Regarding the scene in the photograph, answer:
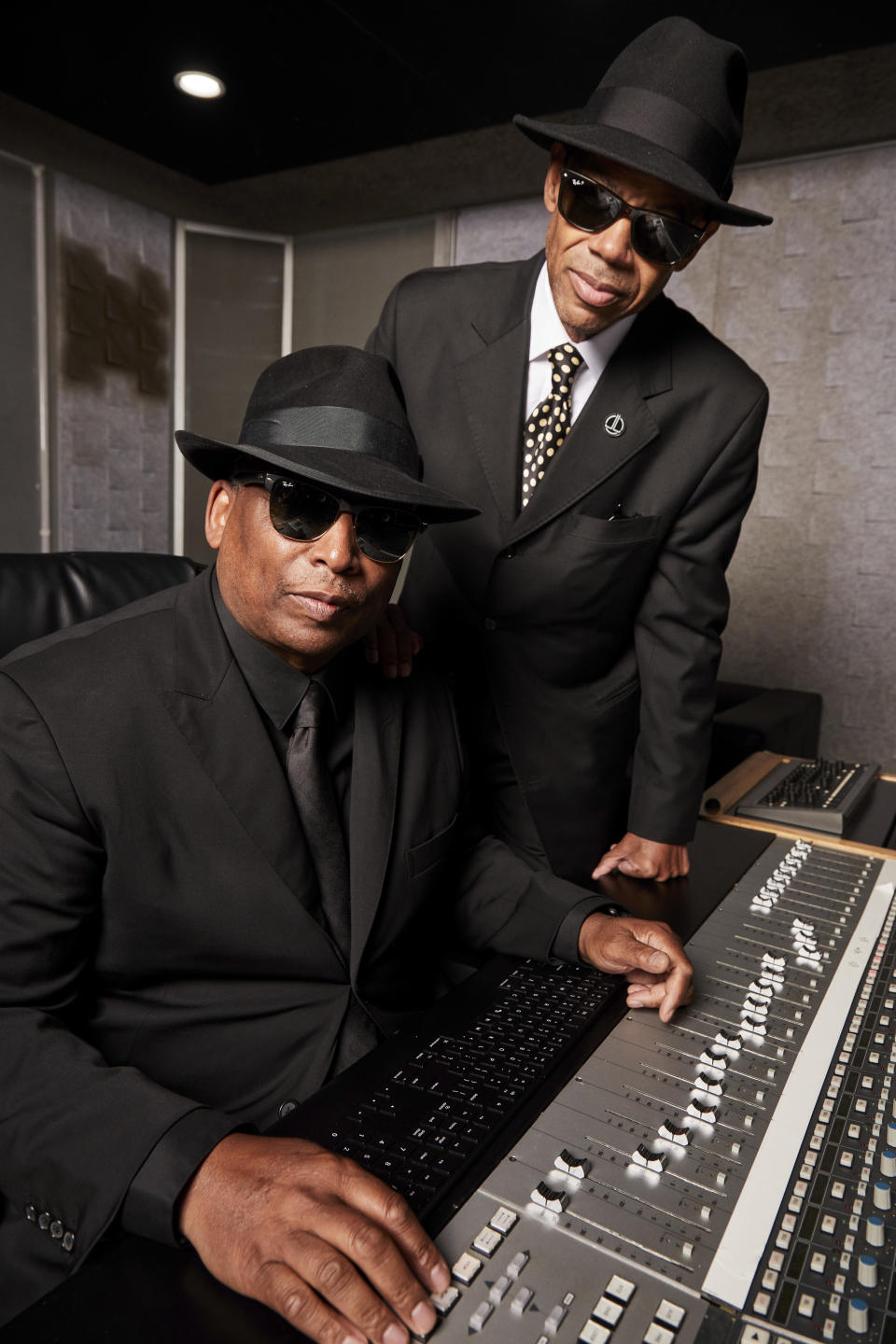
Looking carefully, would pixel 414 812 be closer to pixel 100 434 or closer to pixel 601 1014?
pixel 601 1014

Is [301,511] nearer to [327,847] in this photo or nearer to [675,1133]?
[327,847]

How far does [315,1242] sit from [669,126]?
4.29 ft

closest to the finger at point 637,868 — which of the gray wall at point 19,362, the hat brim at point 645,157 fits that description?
the hat brim at point 645,157

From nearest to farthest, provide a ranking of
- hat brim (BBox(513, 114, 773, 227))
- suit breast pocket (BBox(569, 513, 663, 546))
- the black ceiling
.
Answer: hat brim (BBox(513, 114, 773, 227)) < suit breast pocket (BBox(569, 513, 663, 546)) < the black ceiling

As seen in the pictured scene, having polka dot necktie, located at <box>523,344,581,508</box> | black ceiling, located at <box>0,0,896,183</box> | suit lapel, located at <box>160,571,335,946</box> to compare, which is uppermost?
black ceiling, located at <box>0,0,896,183</box>

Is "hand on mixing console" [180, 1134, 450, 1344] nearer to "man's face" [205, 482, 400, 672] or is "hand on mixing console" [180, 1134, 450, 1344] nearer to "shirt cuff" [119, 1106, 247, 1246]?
"shirt cuff" [119, 1106, 247, 1246]

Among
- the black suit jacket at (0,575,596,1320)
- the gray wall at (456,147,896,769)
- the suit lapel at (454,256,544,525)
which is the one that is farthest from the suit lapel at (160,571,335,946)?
A: the gray wall at (456,147,896,769)

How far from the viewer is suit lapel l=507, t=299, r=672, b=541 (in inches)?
60.5

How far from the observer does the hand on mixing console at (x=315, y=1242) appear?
1.93ft

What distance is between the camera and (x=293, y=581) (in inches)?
41.1

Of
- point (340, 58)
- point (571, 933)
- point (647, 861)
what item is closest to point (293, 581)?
point (571, 933)

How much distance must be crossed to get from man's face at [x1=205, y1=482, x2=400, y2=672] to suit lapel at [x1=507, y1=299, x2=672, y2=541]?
0.51 metres

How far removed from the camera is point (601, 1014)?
1.00 metres

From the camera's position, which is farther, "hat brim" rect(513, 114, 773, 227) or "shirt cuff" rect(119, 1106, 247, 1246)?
"hat brim" rect(513, 114, 773, 227)
